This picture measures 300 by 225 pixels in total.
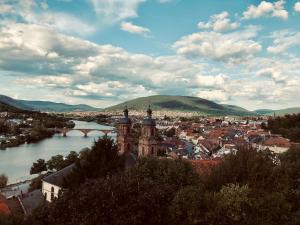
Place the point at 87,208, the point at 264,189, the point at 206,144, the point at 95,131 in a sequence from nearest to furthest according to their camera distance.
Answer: the point at 87,208 < the point at 264,189 < the point at 206,144 < the point at 95,131

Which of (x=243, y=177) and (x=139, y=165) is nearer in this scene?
(x=243, y=177)

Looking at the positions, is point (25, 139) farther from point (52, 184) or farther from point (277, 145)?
point (52, 184)

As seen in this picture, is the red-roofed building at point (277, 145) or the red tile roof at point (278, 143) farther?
the red tile roof at point (278, 143)

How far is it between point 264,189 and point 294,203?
299 centimetres

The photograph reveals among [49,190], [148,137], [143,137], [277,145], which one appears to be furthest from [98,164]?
[277,145]

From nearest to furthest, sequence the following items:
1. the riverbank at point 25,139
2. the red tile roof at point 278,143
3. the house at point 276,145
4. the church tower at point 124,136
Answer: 1. the church tower at point 124,136
2. the house at point 276,145
3. the red tile roof at point 278,143
4. the riverbank at point 25,139

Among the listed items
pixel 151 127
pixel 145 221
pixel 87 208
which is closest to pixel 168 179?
pixel 145 221

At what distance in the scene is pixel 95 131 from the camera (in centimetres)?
12000

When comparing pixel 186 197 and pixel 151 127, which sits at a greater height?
pixel 151 127

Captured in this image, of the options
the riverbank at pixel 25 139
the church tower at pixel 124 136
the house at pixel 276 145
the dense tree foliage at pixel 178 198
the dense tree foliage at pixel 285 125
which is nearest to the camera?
the dense tree foliage at pixel 178 198

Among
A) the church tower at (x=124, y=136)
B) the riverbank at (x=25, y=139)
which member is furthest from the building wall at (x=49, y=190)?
the riverbank at (x=25, y=139)

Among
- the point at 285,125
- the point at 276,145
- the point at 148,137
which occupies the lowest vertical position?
the point at 276,145

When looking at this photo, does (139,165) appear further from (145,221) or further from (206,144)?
(206,144)

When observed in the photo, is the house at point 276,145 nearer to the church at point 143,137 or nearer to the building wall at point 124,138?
the church at point 143,137
